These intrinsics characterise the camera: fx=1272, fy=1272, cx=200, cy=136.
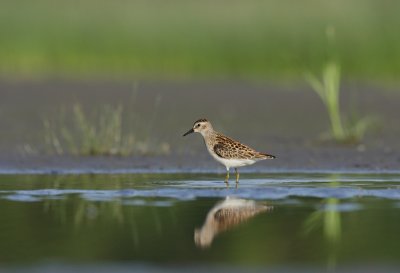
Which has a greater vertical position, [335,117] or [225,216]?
[335,117]

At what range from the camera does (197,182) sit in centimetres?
1467

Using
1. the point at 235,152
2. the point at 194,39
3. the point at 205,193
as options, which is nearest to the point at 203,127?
the point at 235,152

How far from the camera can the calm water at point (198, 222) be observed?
31.4 feet

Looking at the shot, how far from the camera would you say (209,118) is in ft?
72.9

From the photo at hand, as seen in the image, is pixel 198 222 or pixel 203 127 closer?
pixel 198 222

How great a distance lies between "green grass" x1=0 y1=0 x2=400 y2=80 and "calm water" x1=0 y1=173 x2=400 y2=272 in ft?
36.0

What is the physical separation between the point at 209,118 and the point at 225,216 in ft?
34.2

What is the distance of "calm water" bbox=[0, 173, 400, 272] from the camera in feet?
31.4

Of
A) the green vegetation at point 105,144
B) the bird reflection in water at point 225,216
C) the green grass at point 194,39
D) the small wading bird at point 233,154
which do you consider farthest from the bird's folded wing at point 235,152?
the green grass at point 194,39

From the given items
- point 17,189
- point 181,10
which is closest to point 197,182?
point 17,189

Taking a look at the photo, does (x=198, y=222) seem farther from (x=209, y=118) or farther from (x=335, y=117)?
(x=209, y=118)

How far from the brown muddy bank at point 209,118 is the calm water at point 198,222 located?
130 cm

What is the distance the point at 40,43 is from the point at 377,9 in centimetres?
1132

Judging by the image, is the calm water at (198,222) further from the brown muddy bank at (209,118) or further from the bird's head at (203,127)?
the brown muddy bank at (209,118)
